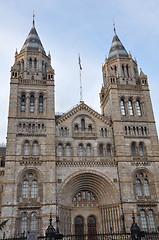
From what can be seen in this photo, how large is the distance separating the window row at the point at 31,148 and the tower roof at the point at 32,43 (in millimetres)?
15388

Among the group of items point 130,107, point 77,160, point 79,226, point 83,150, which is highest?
point 130,107

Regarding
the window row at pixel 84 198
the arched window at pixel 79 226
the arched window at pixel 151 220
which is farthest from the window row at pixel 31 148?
the arched window at pixel 151 220

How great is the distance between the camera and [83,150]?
3544 cm

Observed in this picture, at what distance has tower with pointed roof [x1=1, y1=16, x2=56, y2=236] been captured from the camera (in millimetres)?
30562

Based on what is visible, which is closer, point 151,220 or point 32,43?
point 151,220

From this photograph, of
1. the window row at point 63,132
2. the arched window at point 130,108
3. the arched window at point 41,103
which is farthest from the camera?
the arched window at point 130,108

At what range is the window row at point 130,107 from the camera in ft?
127

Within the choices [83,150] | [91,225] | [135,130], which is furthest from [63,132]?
[91,225]

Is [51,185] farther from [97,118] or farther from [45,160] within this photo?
[97,118]

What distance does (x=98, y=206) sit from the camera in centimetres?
3506

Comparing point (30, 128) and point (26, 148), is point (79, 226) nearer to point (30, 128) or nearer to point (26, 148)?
point (26, 148)

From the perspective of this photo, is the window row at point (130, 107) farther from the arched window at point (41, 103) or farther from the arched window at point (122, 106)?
the arched window at point (41, 103)

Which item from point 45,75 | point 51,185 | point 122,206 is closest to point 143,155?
point 122,206

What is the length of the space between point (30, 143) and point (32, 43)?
Answer: 1747 centimetres
